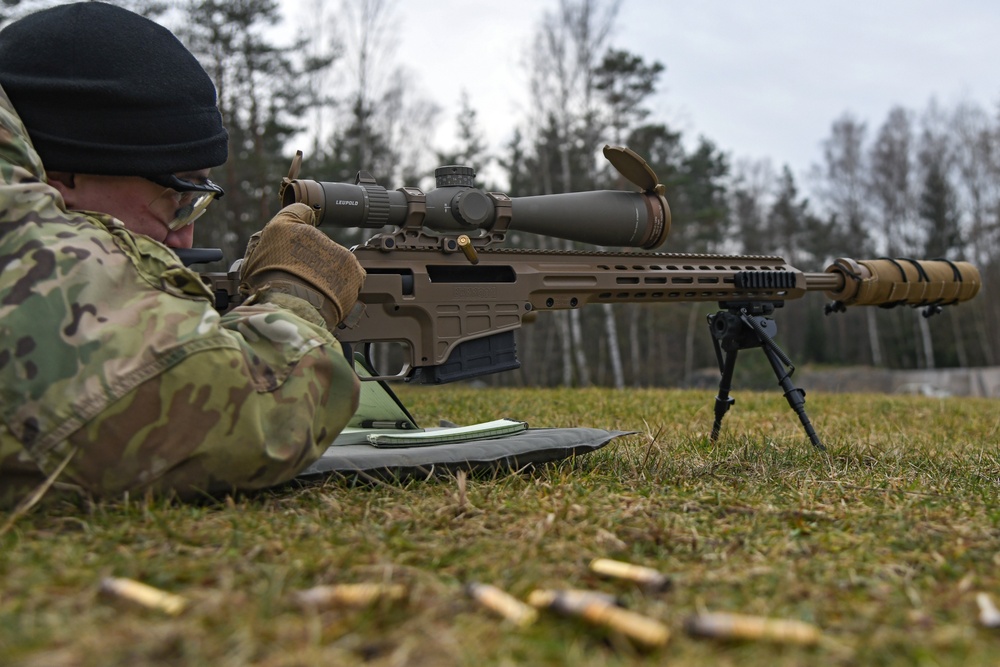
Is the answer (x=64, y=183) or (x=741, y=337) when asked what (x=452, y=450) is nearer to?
(x=64, y=183)

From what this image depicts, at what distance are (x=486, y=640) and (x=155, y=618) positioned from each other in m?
0.59

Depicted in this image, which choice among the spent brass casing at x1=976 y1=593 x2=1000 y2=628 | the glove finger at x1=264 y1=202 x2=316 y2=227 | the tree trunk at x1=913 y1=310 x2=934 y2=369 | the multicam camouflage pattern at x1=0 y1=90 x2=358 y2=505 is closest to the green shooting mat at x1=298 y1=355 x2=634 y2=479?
the multicam camouflage pattern at x1=0 y1=90 x2=358 y2=505

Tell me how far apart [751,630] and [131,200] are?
90.1 inches

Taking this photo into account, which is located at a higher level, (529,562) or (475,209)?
(475,209)

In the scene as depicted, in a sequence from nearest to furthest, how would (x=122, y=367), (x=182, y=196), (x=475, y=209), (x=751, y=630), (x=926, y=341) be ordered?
1. (x=751, y=630)
2. (x=122, y=367)
3. (x=182, y=196)
4. (x=475, y=209)
5. (x=926, y=341)

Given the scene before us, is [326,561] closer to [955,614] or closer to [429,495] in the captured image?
[429,495]

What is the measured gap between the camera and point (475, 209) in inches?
150

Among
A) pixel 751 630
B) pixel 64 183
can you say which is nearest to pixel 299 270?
pixel 64 183

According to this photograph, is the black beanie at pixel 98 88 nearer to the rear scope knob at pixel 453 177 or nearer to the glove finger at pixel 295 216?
the glove finger at pixel 295 216

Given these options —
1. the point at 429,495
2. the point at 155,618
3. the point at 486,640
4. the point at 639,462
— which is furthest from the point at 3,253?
the point at 639,462

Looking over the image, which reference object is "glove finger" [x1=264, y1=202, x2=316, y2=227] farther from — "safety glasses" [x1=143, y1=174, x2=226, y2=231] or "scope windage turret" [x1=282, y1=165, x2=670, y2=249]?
"scope windage turret" [x1=282, y1=165, x2=670, y2=249]

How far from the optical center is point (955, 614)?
157cm

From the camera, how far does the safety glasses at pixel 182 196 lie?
2.71 meters

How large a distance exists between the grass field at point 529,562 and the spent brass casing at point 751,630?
0.07ft
